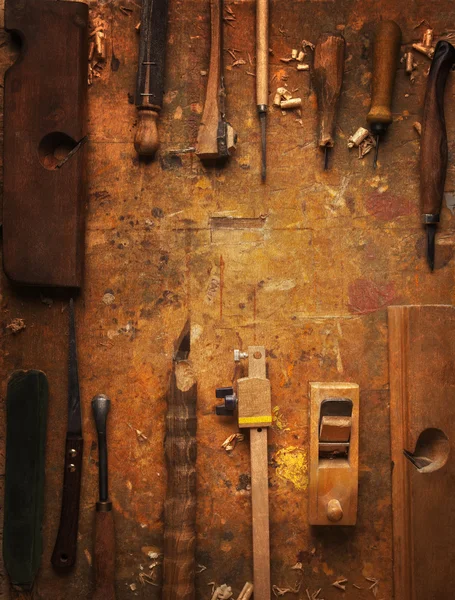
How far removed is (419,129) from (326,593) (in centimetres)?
142

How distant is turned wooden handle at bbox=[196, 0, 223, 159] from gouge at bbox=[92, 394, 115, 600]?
0.81 metres

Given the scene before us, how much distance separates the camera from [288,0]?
6.89 ft

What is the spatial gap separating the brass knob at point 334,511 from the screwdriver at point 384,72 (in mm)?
1097

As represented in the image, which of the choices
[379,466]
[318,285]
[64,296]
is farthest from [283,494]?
[64,296]

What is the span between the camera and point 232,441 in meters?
2.04

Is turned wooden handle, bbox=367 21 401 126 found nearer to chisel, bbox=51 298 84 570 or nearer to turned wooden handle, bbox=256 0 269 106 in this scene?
turned wooden handle, bbox=256 0 269 106

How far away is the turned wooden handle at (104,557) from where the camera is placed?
198cm

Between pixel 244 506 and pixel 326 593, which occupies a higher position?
pixel 244 506

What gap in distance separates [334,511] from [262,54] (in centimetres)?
135

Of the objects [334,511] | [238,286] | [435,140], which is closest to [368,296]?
[238,286]

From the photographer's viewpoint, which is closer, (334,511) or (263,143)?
(334,511)

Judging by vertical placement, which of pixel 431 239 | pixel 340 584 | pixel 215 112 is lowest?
pixel 340 584

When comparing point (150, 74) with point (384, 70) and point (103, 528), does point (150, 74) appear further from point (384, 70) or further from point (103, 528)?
point (103, 528)

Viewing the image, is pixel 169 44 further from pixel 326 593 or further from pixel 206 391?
pixel 326 593
